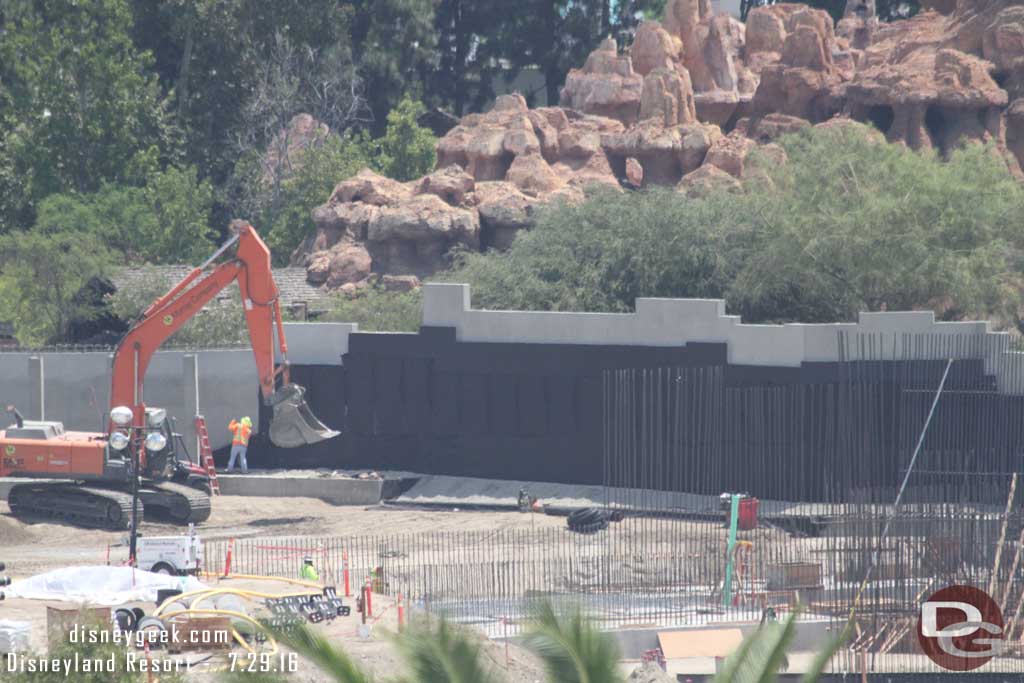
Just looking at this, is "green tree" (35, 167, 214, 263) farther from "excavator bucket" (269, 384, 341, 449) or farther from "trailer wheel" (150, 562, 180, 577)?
"trailer wheel" (150, 562, 180, 577)

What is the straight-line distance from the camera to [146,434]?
104 feet

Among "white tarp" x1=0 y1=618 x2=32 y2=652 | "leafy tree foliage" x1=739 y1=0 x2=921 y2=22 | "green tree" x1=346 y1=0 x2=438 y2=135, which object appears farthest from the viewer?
"leafy tree foliage" x1=739 y1=0 x2=921 y2=22

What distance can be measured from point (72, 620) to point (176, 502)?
13701 millimetres

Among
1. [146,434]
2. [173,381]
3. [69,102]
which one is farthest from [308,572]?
[69,102]

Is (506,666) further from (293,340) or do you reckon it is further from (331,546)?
(293,340)

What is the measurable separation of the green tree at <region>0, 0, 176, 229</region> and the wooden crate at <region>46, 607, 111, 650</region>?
123 ft

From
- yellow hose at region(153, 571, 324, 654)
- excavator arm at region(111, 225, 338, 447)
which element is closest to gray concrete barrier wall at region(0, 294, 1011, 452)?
excavator arm at region(111, 225, 338, 447)

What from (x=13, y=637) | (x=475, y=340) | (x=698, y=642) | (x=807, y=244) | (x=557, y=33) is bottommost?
(x=698, y=642)

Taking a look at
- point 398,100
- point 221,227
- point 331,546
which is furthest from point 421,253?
point 398,100

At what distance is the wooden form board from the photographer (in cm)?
2459

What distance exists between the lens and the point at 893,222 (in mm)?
37312

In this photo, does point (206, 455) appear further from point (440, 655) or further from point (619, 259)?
point (440, 655)

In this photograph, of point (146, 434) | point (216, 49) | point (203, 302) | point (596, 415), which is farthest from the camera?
point (216, 49)

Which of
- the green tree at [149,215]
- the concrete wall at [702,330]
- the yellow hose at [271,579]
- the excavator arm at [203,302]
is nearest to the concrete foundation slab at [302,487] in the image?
the excavator arm at [203,302]
